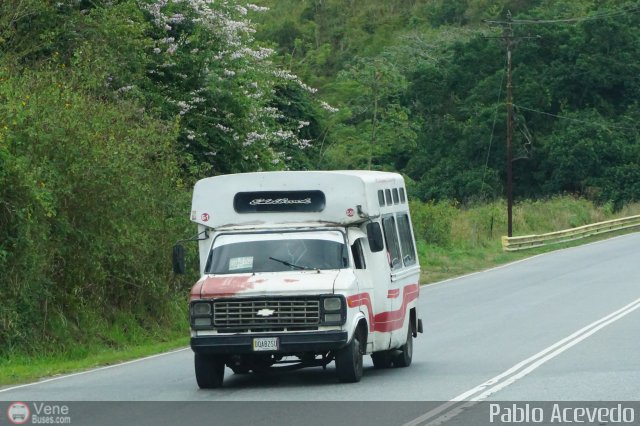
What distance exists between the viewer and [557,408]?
12086 mm

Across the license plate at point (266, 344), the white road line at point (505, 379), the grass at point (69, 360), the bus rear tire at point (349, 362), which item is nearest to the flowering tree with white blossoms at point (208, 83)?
the grass at point (69, 360)

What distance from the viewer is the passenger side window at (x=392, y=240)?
1650 centimetres

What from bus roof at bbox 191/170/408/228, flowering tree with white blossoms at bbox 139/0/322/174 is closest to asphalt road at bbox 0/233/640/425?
bus roof at bbox 191/170/408/228

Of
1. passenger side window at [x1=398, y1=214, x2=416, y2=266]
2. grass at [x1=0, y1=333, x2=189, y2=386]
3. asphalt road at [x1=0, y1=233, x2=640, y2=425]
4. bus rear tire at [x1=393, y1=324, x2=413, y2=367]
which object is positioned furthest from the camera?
passenger side window at [x1=398, y1=214, x2=416, y2=266]

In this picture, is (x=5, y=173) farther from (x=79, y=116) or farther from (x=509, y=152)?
(x=509, y=152)

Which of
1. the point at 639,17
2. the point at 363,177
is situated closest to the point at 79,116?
the point at 363,177

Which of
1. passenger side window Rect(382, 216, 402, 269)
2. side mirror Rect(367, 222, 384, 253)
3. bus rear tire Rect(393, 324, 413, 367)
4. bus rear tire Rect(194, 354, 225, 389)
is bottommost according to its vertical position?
bus rear tire Rect(393, 324, 413, 367)

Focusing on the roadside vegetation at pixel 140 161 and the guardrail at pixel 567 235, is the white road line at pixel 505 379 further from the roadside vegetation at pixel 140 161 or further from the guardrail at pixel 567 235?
the guardrail at pixel 567 235

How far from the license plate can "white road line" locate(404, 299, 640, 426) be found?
2.21m

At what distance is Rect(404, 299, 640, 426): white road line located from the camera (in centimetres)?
1188

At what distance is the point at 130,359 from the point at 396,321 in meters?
5.42

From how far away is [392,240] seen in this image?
55.5 ft

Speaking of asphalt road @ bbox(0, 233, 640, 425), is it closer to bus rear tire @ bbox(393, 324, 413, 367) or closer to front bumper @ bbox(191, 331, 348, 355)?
bus rear tire @ bbox(393, 324, 413, 367)

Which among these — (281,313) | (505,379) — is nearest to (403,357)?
(505,379)
